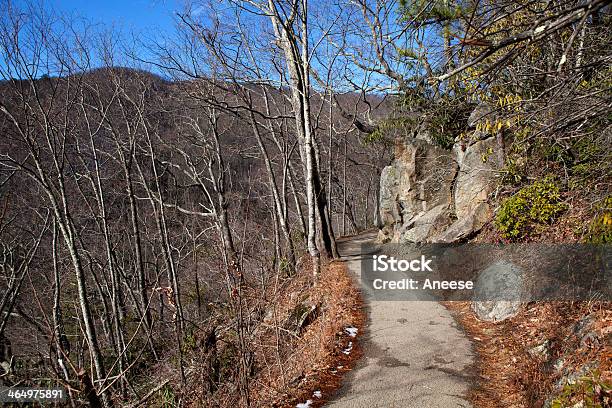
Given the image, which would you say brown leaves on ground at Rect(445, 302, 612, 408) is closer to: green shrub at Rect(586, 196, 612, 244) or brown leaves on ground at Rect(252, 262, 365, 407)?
green shrub at Rect(586, 196, 612, 244)

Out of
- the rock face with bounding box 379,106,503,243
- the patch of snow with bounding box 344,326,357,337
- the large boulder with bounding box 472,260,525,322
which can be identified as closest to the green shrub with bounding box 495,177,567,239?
the large boulder with bounding box 472,260,525,322

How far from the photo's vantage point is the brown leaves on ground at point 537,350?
417cm

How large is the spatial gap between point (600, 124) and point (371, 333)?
4771 millimetres

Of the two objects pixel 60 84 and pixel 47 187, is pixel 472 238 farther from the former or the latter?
pixel 60 84

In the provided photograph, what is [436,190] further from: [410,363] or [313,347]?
[410,363]

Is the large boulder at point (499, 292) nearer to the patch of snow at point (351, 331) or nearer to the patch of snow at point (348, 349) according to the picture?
the patch of snow at point (351, 331)

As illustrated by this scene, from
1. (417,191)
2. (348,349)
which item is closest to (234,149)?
(417,191)

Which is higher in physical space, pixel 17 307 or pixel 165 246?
pixel 165 246

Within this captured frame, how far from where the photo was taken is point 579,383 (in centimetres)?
364

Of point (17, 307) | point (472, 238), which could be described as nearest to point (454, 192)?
point (472, 238)
